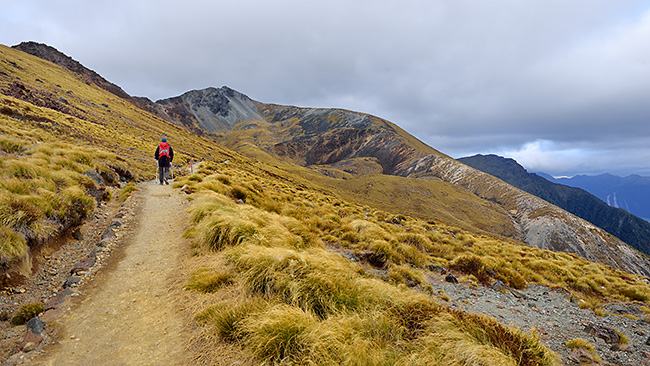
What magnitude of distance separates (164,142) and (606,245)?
179 metres

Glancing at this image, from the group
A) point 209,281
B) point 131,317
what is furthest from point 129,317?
point 209,281

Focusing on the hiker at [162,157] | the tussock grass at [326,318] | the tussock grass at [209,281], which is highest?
the hiker at [162,157]

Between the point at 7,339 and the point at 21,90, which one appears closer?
the point at 7,339

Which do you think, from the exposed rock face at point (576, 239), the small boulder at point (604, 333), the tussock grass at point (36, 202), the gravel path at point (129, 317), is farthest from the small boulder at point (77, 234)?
the exposed rock face at point (576, 239)

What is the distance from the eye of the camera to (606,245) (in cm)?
11856

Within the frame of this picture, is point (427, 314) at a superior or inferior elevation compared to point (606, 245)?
superior

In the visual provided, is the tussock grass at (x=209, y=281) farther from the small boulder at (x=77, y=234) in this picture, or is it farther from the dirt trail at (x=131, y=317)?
the small boulder at (x=77, y=234)

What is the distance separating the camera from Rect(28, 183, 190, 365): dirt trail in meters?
3.88

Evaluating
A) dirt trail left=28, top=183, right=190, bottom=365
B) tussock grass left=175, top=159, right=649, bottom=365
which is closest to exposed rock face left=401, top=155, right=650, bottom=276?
tussock grass left=175, top=159, right=649, bottom=365

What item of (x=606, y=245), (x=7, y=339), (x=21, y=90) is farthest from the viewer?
(x=606, y=245)

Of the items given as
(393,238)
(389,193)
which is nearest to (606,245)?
(389,193)

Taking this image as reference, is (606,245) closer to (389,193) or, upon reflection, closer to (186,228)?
(389,193)

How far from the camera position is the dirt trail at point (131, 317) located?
388 centimetres

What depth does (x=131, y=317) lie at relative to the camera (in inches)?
192
